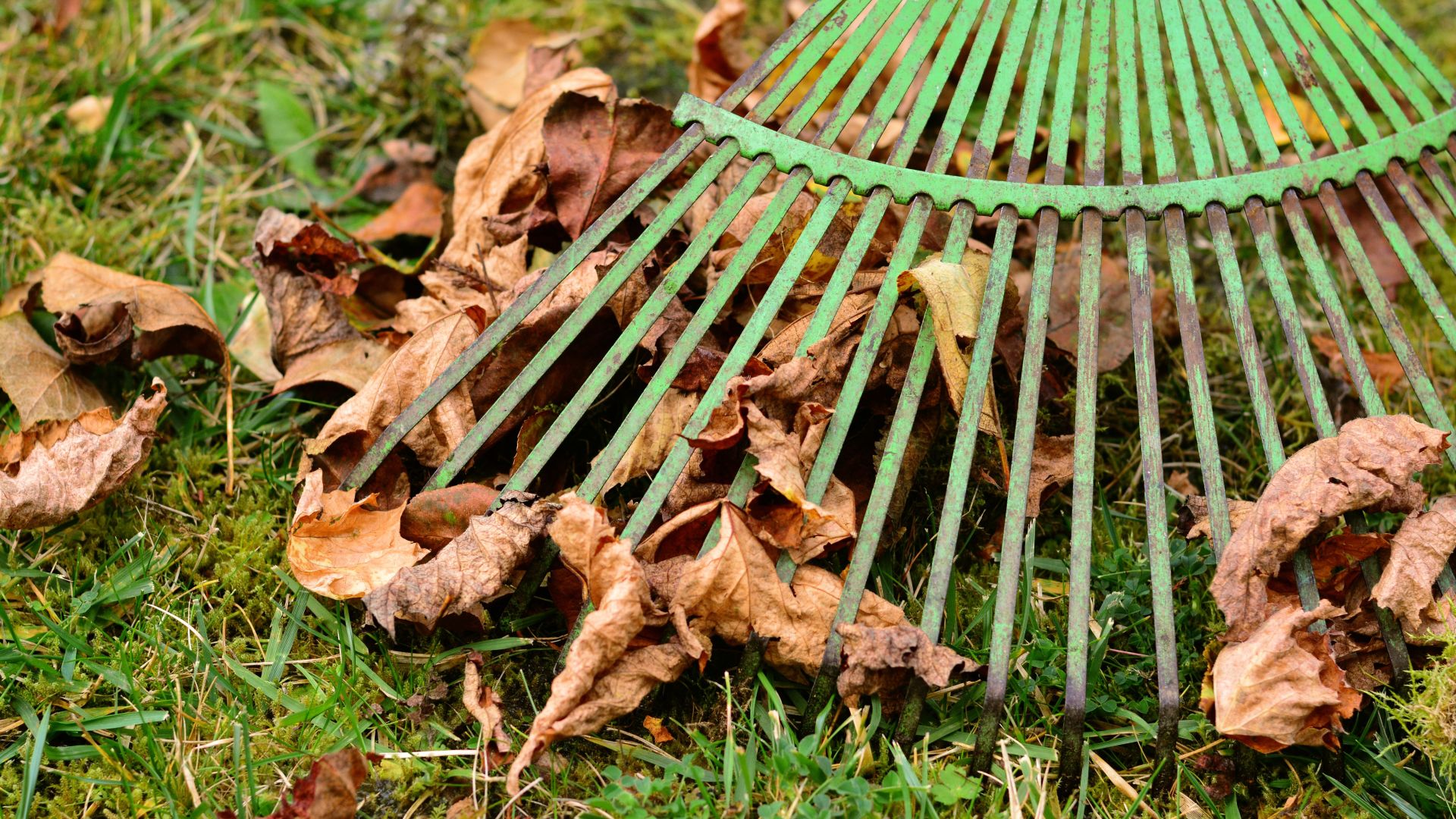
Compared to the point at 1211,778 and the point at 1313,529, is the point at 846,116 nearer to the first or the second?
the point at 1313,529

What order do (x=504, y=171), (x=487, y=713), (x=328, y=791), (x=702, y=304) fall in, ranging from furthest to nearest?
(x=504, y=171) < (x=702, y=304) < (x=487, y=713) < (x=328, y=791)

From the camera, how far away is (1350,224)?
1726 mm

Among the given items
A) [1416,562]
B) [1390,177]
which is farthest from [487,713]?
[1390,177]

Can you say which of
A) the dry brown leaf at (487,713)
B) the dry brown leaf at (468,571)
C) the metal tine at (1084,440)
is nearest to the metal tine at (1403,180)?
the metal tine at (1084,440)

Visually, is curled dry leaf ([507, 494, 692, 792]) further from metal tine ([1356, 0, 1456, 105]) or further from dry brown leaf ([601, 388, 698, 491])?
metal tine ([1356, 0, 1456, 105])

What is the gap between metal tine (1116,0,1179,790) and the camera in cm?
144

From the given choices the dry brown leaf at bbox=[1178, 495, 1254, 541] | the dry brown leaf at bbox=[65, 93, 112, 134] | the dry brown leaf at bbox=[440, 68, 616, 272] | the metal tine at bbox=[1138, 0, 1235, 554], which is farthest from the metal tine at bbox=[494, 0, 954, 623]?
the dry brown leaf at bbox=[65, 93, 112, 134]

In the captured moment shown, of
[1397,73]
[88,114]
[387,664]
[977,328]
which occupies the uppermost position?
→ [1397,73]

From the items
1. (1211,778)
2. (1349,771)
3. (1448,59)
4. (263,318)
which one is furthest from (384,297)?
(1448,59)

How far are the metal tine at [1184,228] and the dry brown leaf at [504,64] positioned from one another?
112 cm

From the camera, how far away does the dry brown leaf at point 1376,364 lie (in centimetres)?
207

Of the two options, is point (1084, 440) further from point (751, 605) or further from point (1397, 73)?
point (1397, 73)

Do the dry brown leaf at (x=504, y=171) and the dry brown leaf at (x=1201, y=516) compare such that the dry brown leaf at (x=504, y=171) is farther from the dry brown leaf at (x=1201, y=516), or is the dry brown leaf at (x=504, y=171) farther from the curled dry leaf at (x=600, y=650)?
the dry brown leaf at (x=1201, y=516)

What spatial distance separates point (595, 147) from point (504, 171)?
21 cm
